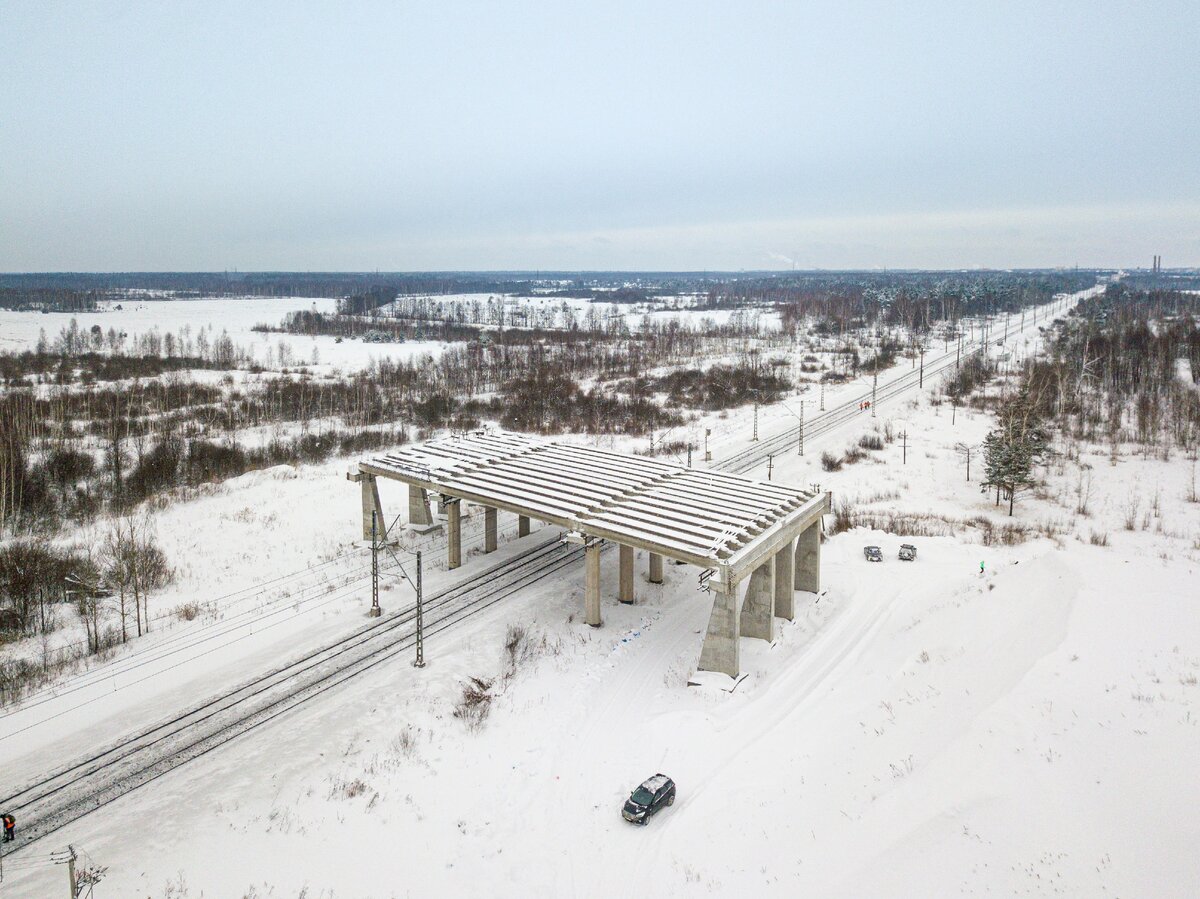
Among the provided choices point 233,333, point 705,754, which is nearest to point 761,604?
point 705,754

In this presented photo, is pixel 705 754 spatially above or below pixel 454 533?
below

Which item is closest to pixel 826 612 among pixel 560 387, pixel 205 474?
pixel 205 474

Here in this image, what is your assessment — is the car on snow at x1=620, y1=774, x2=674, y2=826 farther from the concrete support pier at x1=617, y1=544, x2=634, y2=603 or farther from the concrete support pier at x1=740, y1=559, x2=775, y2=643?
the concrete support pier at x1=617, y1=544, x2=634, y2=603

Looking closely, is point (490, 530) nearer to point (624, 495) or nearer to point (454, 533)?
point (454, 533)

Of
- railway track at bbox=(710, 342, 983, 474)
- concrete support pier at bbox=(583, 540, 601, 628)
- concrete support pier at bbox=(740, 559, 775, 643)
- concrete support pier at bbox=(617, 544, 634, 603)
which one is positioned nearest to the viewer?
concrete support pier at bbox=(740, 559, 775, 643)

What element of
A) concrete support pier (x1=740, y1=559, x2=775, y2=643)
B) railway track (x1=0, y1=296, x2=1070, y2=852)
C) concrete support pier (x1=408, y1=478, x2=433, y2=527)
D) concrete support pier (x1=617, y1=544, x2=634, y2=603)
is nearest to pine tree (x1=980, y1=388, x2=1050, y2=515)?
concrete support pier (x1=740, y1=559, x2=775, y2=643)

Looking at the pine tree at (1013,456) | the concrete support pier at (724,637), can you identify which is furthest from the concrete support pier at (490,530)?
the pine tree at (1013,456)
